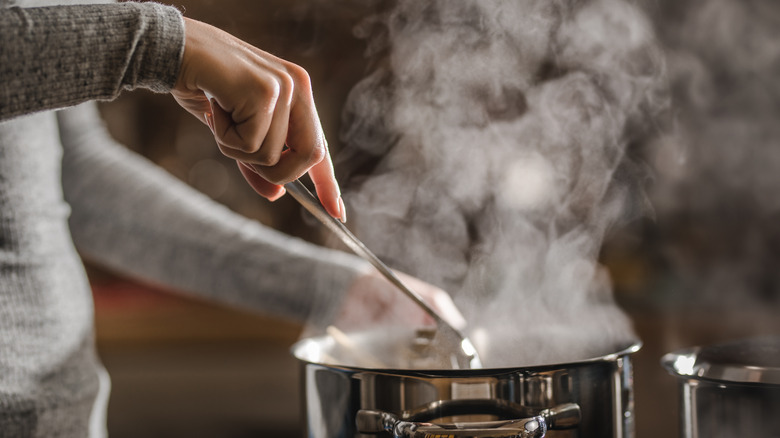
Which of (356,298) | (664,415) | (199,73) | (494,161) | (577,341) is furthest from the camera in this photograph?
(664,415)

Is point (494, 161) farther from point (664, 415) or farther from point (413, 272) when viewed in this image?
point (664, 415)

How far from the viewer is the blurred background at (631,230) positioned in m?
1.67

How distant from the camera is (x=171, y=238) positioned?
0.86 m

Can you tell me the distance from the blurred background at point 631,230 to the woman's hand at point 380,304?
109 centimetres

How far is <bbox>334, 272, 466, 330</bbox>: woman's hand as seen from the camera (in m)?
0.70

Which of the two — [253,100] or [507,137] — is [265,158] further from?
[507,137]

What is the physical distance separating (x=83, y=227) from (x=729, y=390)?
0.77m

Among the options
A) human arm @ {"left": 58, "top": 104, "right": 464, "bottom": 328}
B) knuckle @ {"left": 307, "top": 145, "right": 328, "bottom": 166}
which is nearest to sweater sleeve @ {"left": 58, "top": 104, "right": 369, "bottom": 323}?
human arm @ {"left": 58, "top": 104, "right": 464, "bottom": 328}

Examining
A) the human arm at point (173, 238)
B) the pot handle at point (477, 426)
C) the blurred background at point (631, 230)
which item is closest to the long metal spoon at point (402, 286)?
the pot handle at point (477, 426)

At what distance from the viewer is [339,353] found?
1.81 ft

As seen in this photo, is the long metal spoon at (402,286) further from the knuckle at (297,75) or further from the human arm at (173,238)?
the human arm at (173,238)

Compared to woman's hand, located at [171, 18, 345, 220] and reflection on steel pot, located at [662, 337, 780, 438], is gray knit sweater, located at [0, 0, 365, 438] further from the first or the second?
reflection on steel pot, located at [662, 337, 780, 438]

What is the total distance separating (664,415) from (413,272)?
3.56 ft

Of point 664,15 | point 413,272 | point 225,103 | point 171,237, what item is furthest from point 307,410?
Result: point 664,15
